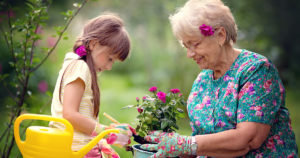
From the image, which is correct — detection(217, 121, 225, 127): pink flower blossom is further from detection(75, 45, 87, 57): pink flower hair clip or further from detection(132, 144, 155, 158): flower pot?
detection(75, 45, 87, 57): pink flower hair clip

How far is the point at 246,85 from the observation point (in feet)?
5.62

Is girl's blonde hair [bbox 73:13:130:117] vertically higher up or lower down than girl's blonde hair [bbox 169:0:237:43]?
lower down

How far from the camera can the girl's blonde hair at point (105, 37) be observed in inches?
83.0

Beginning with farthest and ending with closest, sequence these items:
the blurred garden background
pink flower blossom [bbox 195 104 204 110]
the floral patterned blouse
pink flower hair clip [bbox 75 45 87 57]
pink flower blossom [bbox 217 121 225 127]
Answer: the blurred garden background < pink flower hair clip [bbox 75 45 87 57] < pink flower blossom [bbox 195 104 204 110] < pink flower blossom [bbox 217 121 225 127] < the floral patterned blouse

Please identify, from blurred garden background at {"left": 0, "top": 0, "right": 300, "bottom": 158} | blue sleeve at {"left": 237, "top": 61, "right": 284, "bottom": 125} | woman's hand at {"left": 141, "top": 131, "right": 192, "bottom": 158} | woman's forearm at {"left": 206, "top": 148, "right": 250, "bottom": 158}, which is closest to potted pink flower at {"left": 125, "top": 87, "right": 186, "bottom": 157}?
woman's hand at {"left": 141, "top": 131, "right": 192, "bottom": 158}

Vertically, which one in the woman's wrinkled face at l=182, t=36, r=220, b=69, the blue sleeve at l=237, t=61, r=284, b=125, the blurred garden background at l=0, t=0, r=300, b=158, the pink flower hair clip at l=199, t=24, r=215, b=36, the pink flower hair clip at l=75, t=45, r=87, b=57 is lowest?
the blurred garden background at l=0, t=0, r=300, b=158

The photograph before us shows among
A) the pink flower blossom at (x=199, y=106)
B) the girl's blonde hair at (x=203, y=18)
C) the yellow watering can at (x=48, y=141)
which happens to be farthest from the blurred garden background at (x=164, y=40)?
the yellow watering can at (x=48, y=141)

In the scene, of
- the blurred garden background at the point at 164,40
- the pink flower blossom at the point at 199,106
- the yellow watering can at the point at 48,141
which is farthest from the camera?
the blurred garden background at the point at 164,40

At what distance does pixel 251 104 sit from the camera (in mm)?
1667

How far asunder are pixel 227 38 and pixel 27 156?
122 cm

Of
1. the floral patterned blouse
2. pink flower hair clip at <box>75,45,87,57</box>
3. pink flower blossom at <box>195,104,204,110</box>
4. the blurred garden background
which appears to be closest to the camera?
the floral patterned blouse

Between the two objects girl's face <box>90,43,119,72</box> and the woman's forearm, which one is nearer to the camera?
the woman's forearm

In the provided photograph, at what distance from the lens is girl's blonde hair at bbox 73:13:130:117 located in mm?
2107

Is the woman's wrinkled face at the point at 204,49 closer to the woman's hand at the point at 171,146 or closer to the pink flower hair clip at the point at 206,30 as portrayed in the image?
the pink flower hair clip at the point at 206,30
